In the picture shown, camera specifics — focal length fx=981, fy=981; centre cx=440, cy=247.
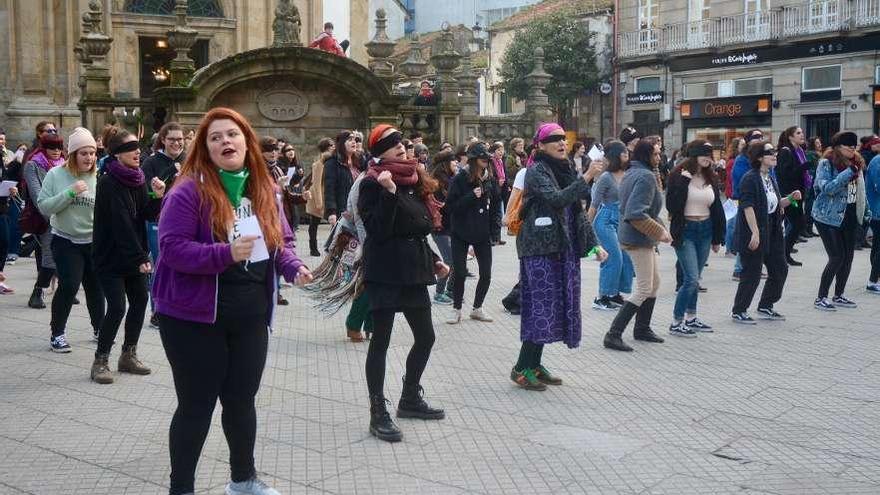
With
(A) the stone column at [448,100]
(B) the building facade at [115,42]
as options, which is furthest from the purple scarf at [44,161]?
(B) the building facade at [115,42]

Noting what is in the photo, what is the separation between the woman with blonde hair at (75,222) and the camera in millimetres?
7781

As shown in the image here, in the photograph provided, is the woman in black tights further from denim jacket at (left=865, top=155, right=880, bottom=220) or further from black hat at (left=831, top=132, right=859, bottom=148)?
denim jacket at (left=865, top=155, right=880, bottom=220)

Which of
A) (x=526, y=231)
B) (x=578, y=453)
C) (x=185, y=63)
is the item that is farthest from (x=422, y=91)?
(x=578, y=453)

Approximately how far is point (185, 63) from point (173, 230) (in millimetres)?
16743

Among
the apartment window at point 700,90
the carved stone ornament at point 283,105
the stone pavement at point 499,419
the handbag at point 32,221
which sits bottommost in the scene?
the stone pavement at point 499,419

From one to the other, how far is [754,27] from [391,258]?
30.9 metres

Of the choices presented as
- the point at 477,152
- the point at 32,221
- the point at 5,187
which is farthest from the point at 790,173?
the point at 5,187

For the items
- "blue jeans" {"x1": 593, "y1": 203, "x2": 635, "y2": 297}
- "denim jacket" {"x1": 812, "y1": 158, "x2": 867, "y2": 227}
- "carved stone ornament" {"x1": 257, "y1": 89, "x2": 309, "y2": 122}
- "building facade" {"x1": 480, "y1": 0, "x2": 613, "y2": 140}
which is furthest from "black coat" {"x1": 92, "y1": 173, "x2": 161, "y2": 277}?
"building facade" {"x1": 480, "y1": 0, "x2": 613, "y2": 140}

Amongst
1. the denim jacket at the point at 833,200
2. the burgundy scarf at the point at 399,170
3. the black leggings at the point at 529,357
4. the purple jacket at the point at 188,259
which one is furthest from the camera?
the denim jacket at the point at 833,200

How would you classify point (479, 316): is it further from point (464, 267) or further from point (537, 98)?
point (537, 98)

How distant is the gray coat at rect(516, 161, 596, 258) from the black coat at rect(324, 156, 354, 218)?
4.55 metres

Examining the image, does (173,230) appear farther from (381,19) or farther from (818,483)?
(381,19)

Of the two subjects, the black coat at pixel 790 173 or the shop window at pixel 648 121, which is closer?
the black coat at pixel 790 173

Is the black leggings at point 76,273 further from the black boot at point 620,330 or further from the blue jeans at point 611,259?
the blue jeans at point 611,259
